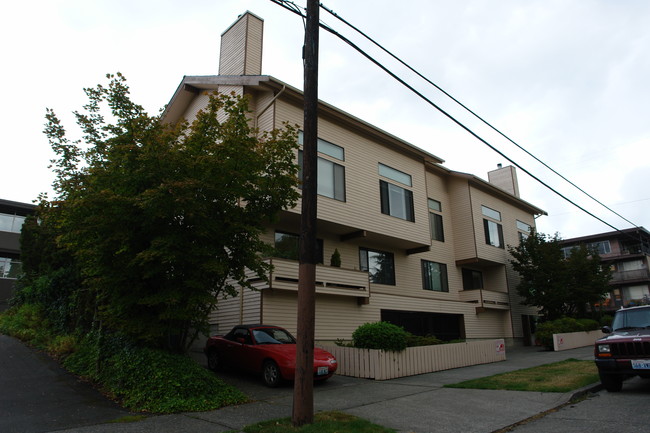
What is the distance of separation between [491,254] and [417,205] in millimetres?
7767

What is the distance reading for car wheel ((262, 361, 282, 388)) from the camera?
10.9 m

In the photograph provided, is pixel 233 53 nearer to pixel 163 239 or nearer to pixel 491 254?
pixel 163 239

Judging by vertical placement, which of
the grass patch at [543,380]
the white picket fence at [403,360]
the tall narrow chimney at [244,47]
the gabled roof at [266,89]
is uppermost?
the tall narrow chimney at [244,47]

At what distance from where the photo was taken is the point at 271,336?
12.3m

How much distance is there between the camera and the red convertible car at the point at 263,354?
36.0 feet

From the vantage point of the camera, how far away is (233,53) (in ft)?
60.1

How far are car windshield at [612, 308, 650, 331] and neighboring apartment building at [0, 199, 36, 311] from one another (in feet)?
109

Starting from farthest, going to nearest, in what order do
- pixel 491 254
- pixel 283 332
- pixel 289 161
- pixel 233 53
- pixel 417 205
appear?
1. pixel 491 254
2. pixel 417 205
3. pixel 233 53
4. pixel 283 332
5. pixel 289 161

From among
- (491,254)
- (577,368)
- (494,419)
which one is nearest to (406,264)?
(491,254)

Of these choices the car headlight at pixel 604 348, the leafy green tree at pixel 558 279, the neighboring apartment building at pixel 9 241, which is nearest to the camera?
the car headlight at pixel 604 348

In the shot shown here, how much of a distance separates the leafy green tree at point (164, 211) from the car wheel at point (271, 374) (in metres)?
2.06

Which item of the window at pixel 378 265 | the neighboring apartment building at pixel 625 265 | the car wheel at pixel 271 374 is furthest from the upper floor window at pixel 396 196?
the neighboring apartment building at pixel 625 265

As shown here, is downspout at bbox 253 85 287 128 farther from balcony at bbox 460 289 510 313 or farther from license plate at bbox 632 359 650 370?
balcony at bbox 460 289 510 313

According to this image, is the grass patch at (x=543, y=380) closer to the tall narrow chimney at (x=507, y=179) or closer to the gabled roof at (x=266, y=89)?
the gabled roof at (x=266, y=89)
